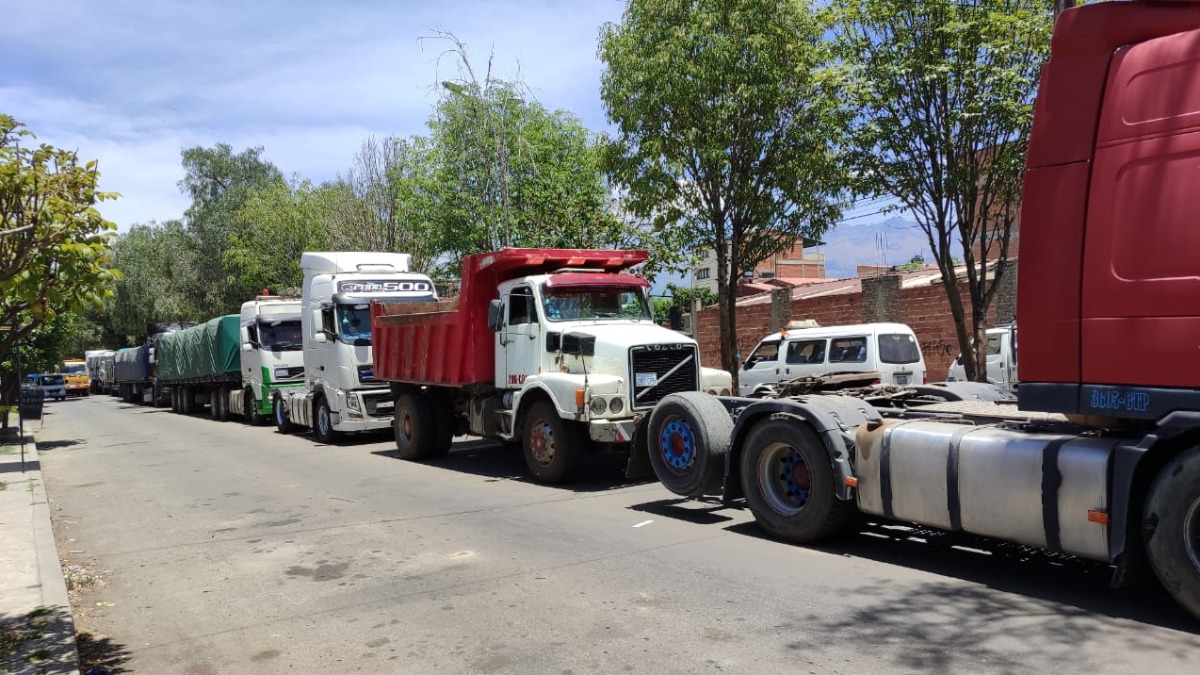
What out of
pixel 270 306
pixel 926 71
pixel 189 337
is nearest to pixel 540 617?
pixel 926 71

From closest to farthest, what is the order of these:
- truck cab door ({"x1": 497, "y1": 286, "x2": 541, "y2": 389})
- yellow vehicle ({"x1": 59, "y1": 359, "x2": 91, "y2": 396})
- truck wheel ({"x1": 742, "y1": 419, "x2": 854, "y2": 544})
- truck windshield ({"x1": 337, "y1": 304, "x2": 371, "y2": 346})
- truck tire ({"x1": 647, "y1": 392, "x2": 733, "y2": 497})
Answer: truck wheel ({"x1": 742, "y1": 419, "x2": 854, "y2": 544}) < truck tire ({"x1": 647, "y1": 392, "x2": 733, "y2": 497}) < truck cab door ({"x1": 497, "y1": 286, "x2": 541, "y2": 389}) < truck windshield ({"x1": 337, "y1": 304, "x2": 371, "y2": 346}) < yellow vehicle ({"x1": 59, "y1": 359, "x2": 91, "y2": 396})

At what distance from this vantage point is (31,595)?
658 centimetres

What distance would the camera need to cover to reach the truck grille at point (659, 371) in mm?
10742

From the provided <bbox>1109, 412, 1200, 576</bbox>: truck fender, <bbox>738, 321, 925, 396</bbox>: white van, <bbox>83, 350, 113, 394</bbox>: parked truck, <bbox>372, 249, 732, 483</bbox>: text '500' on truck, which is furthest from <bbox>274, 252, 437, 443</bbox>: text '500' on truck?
<bbox>83, 350, 113, 394</bbox>: parked truck

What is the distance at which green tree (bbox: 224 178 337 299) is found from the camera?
120 ft

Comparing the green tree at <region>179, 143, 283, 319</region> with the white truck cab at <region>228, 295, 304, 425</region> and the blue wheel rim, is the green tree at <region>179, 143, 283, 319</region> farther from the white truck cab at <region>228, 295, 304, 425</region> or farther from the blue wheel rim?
the blue wheel rim

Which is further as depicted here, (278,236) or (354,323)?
(278,236)

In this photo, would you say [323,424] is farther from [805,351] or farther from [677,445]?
[677,445]

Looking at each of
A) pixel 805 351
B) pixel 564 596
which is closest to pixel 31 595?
pixel 564 596

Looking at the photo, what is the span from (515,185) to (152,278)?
33.6m

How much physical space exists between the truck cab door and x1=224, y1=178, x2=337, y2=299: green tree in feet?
81.3

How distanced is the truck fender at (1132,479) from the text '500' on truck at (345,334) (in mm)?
12891

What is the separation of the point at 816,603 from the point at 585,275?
22.3 feet

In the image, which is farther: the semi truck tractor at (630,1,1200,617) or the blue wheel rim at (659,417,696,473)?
the blue wheel rim at (659,417,696,473)
